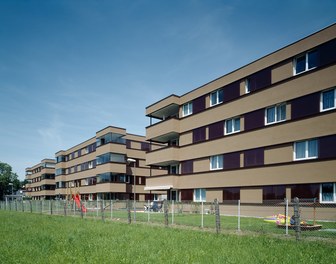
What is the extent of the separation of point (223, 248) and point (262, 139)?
676 inches

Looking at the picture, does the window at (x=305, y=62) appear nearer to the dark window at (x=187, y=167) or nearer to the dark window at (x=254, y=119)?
the dark window at (x=254, y=119)

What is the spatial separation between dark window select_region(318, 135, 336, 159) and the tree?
390 feet

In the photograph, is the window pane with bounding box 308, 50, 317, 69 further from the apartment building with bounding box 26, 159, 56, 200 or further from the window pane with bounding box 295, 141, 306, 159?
the apartment building with bounding box 26, 159, 56, 200

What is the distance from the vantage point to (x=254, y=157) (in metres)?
26.5

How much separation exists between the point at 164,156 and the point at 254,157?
1243cm

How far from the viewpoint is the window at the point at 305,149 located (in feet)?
72.2

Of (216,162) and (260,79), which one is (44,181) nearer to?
(216,162)

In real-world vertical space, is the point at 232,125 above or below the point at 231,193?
above

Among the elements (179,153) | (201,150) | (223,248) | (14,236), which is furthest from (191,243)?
(179,153)

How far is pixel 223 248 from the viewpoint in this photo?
33.2 feet

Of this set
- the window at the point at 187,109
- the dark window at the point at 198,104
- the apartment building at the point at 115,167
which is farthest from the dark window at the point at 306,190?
the apartment building at the point at 115,167

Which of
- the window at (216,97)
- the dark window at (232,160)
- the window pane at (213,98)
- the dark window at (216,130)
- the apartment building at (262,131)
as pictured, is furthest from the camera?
the window pane at (213,98)

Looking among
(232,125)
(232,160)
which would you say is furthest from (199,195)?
(232,125)

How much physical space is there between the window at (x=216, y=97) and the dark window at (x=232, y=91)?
767 millimetres
